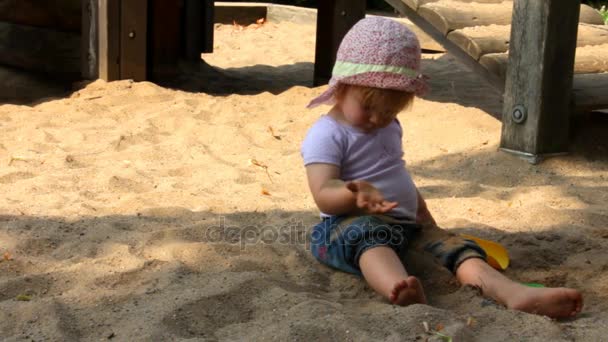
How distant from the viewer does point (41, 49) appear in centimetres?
618

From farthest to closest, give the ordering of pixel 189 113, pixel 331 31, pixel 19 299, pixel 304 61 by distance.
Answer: pixel 304 61 → pixel 331 31 → pixel 189 113 → pixel 19 299

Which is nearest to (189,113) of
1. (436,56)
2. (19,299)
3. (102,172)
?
(102,172)

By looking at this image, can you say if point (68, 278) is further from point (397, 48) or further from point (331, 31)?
point (331, 31)

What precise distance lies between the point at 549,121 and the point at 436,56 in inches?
151

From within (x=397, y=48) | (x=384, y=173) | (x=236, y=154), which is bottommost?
(x=236, y=154)

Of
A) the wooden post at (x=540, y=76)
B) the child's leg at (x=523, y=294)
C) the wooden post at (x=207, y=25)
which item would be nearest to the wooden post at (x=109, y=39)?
the wooden post at (x=207, y=25)

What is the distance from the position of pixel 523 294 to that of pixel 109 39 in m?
3.84

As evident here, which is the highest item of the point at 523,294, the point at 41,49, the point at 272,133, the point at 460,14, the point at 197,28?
the point at 460,14

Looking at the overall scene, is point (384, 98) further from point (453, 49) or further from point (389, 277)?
point (453, 49)

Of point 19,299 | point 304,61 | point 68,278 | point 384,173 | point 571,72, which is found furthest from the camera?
point 304,61

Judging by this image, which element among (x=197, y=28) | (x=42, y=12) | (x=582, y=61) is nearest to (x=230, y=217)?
(x=582, y=61)

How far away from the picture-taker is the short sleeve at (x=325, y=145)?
9.41 feet

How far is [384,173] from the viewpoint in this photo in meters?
3.01

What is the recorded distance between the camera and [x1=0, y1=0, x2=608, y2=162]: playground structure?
4555mm
